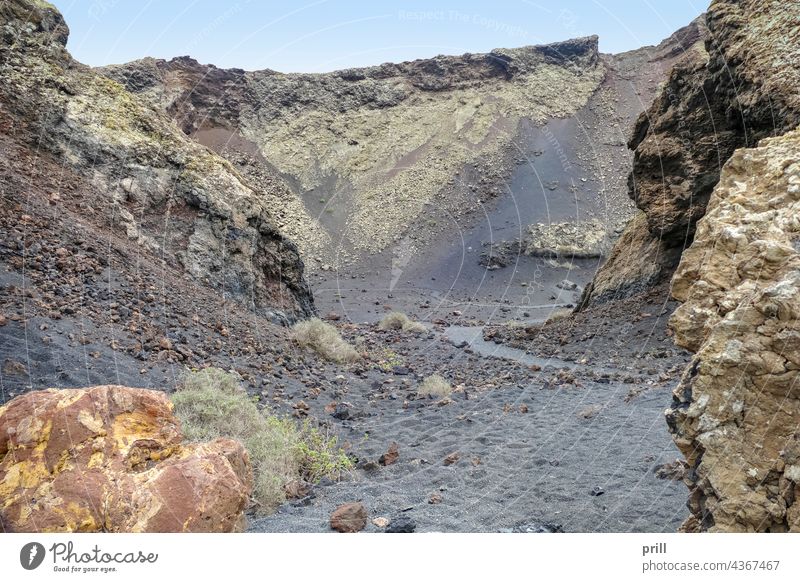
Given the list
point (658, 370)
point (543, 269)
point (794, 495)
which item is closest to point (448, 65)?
point (543, 269)

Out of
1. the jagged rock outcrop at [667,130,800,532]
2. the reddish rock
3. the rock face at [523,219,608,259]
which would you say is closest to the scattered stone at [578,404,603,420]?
the reddish rock

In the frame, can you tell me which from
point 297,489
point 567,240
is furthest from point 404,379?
point 567,240

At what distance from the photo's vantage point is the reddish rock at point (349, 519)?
4551mm

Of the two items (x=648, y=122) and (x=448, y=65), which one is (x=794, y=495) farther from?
(x=448, y=65)

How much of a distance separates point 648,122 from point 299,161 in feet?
117

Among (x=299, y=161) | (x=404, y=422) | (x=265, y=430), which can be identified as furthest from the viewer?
(x=299, y=161)

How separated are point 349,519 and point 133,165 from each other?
435 inches

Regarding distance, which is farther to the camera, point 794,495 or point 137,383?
point 137,383

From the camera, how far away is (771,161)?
12.5 ft

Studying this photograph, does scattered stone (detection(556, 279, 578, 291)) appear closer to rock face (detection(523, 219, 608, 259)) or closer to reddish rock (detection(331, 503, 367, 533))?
rock face (detection(523, 219, 608, 259))

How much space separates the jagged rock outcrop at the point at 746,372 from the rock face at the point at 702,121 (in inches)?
327

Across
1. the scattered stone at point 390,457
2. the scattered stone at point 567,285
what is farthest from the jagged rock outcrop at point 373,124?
the scattered stone at point 390,457

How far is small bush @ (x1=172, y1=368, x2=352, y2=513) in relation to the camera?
5.66 meters
